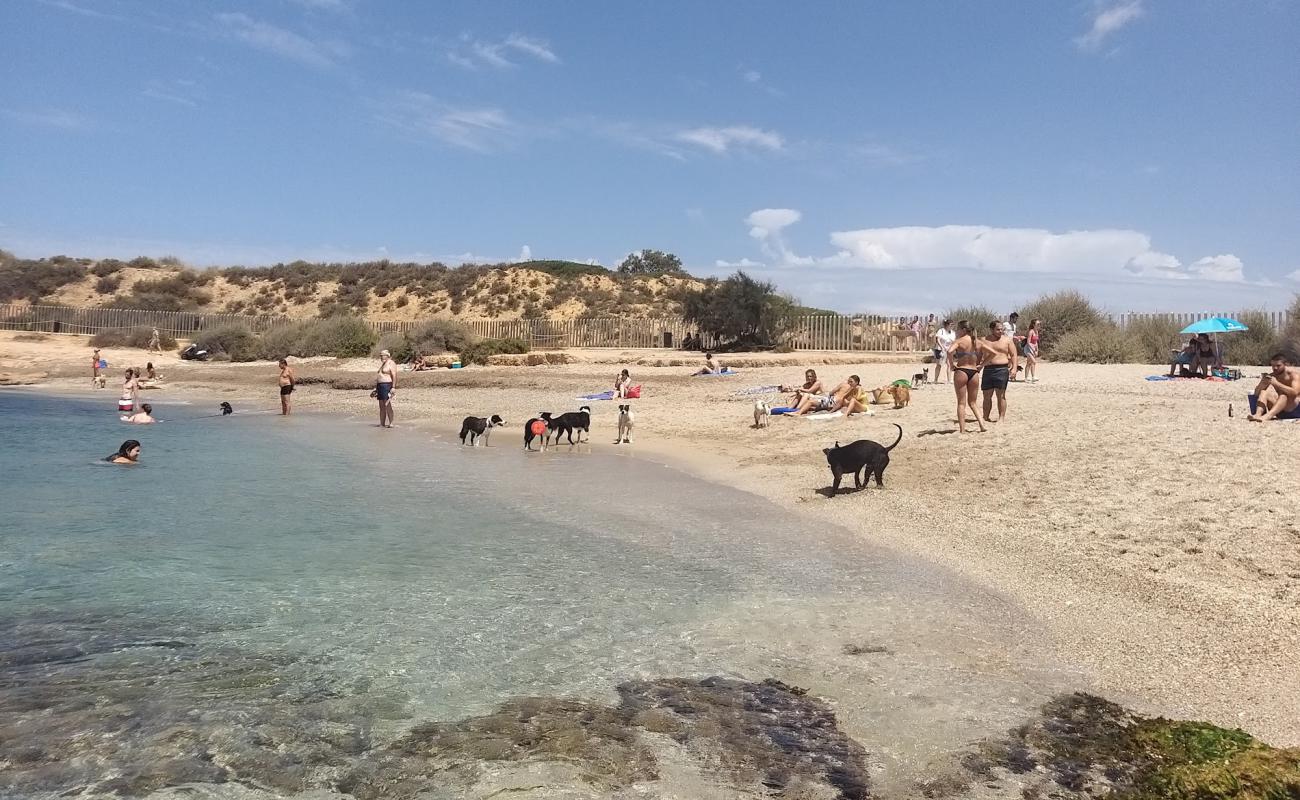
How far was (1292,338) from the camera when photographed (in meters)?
25.2

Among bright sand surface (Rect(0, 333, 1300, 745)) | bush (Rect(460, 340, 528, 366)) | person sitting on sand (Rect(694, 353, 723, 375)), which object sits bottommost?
bright sand surface (Rect(0, 333, 1300, 745))

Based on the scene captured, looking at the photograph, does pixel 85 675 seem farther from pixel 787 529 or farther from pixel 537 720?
pixel 787 529

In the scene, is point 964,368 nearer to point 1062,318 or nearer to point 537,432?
point 537,432

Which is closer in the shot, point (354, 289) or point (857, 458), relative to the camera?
point (857, 458)

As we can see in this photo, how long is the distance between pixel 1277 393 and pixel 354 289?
59508 millimetres

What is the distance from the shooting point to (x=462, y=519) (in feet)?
32.6

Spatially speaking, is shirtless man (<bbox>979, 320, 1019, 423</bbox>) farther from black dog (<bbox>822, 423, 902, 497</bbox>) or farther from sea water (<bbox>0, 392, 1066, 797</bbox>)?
sea water (<bbox>0, 392, 1066, 797</bbox>)

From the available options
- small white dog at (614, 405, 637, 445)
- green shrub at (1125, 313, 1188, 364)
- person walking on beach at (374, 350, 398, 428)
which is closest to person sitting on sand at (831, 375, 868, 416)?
small white dog at (614, 405, 637, 445)

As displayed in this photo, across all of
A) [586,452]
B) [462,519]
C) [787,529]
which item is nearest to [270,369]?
[586,452]

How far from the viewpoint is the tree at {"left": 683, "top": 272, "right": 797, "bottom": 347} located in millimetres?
36963

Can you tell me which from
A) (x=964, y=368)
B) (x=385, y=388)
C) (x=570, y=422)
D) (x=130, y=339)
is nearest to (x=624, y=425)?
(x=570, y=422)

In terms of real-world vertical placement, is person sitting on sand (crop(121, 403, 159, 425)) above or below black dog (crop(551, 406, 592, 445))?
below

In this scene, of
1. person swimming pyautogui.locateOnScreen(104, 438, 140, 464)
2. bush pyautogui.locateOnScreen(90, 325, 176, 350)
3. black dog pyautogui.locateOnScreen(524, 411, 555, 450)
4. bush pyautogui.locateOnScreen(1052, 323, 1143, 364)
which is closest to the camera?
person swimming pyautogui.locateOnScreen(104, 438, 140, 464)

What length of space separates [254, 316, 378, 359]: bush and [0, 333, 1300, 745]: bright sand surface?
18.7m
